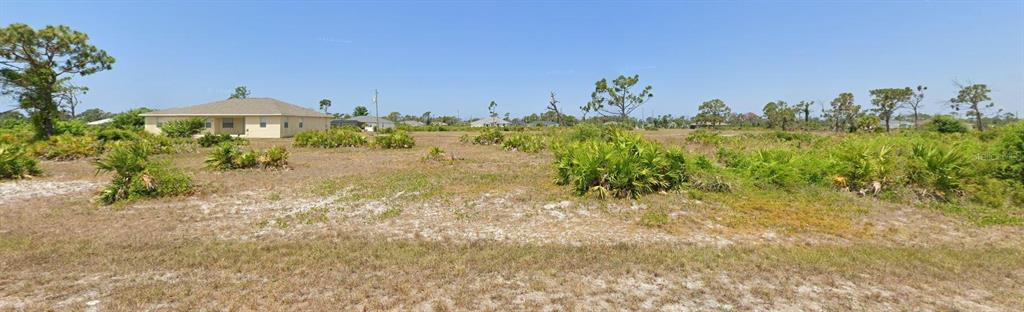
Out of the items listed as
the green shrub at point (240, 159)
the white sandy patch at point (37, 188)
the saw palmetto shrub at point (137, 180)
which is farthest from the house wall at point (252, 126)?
the saw palmetto shrub at point (137, 180)

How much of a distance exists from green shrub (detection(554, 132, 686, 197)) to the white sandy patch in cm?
1016

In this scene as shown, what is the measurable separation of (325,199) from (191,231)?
7.78 feet

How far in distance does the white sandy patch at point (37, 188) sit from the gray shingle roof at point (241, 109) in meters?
21.7

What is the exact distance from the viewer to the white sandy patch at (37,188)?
8.09m

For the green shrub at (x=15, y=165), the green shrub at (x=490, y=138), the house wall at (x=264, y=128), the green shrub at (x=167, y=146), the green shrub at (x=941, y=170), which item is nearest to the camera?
the green shrub at (x=941, y=170)

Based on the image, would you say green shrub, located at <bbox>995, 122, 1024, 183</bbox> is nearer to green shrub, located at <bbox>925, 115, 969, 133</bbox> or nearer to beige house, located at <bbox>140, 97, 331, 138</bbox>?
green shrub, located at <bbox>925, 115, 969, 133</bbox>

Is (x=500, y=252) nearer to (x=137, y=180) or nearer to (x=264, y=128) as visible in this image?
(x=137, y=180)

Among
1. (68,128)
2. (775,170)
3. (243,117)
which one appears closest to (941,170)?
(775,170)

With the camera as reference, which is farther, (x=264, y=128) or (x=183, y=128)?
(x=264, y=128)

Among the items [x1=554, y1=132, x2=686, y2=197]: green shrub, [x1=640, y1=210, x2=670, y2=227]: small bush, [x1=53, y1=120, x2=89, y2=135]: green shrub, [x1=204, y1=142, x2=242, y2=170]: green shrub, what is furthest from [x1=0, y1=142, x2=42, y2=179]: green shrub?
[x1=53, y1=120, x2=89, y2=135]: green shrub

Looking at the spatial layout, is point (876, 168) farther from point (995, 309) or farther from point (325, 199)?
point (325, 199)

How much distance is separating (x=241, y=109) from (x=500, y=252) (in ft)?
112

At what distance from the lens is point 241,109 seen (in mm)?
31938

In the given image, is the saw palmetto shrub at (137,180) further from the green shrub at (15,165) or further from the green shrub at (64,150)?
the green shrub at (64,150)
